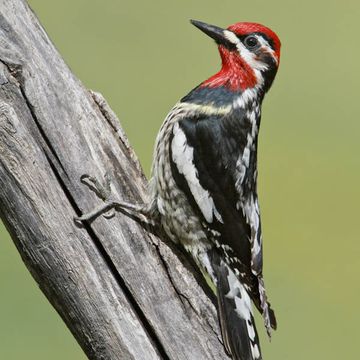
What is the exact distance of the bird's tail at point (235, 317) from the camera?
13.2ft

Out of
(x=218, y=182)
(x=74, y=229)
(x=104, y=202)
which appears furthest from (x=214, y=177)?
(x=74, y=229)

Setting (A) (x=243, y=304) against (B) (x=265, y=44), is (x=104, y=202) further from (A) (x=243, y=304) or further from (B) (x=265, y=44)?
(B) (x=265, y=44)

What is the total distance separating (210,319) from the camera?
13.3 feet

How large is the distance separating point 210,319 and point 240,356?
0.63 feet

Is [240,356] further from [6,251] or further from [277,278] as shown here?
[6,251]

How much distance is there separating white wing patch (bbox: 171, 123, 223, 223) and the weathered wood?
1.25 feet

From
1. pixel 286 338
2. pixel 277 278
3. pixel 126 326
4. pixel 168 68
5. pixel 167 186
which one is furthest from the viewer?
pixel 168 68

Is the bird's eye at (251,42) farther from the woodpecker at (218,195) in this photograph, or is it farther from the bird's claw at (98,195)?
the bird's claw at (98,195)

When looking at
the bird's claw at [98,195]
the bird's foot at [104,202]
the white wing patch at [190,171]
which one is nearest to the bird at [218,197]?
the white wing patch at [190,171]

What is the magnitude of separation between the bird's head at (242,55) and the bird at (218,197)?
5 cm

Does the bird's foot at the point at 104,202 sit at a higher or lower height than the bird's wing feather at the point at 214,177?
higher

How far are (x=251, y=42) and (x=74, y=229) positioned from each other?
4.48ft

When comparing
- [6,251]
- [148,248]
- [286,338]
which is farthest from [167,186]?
[6,251]

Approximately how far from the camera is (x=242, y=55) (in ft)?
15.1
